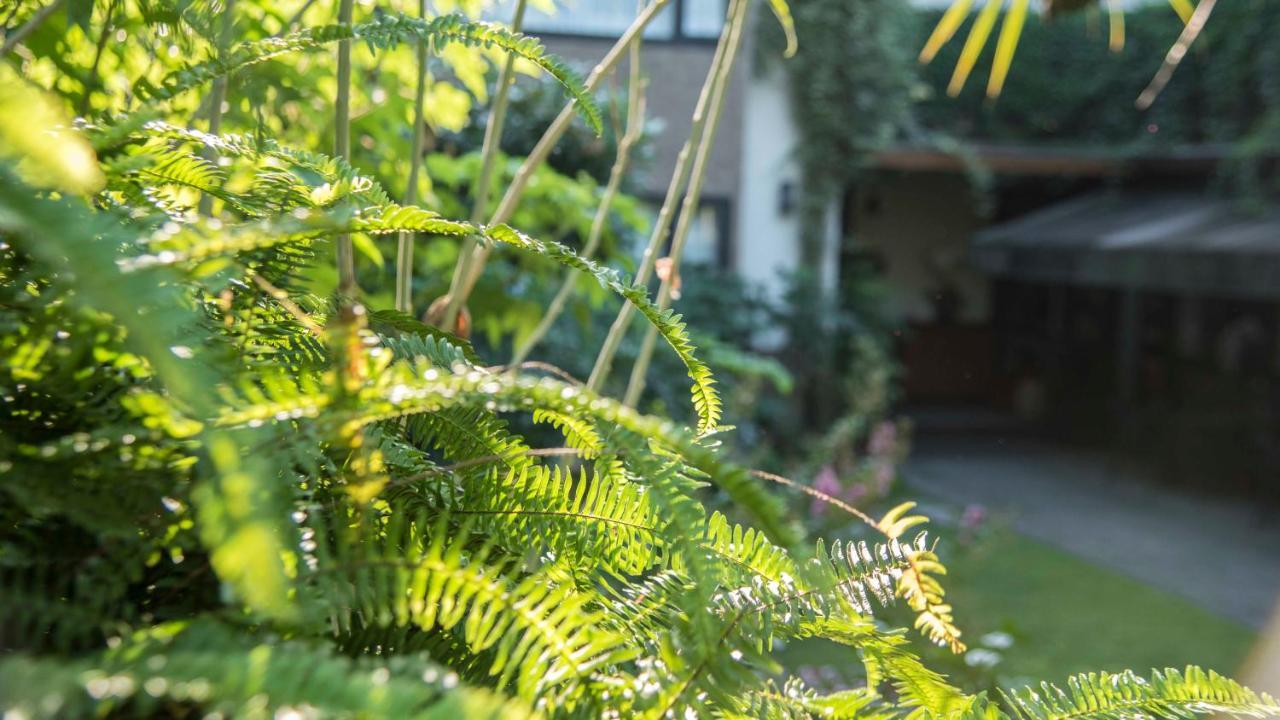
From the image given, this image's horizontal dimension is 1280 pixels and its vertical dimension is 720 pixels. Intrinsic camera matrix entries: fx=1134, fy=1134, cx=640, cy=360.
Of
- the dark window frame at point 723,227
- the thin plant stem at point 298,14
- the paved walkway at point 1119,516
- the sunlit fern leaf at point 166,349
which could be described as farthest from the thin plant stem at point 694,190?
the dark window frame at point 723,227

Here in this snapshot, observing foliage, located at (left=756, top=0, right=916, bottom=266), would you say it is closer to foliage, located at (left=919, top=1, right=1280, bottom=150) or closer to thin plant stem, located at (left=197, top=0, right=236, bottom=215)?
foliage, located at (left=919, top=1, right=1280, bottom=150)

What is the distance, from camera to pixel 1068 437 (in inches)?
409

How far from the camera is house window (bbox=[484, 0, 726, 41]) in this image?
307 inches

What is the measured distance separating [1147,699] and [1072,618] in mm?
4823

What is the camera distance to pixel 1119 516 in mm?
7395

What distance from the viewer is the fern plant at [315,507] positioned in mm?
380

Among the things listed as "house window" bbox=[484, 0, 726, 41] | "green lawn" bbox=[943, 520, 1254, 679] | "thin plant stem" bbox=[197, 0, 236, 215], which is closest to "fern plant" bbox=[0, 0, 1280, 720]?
"thin plant stem" bbox=[197, 0, 236, 215]

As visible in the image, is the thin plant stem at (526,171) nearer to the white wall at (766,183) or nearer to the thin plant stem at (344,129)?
the thin plant stem at (344,129)

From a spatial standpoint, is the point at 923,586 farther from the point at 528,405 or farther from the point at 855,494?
the point at 855,494

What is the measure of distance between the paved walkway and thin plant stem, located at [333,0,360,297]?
5.39 meters

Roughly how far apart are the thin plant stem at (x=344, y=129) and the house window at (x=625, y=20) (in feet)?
22.4

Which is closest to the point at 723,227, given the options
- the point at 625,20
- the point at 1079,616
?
the point at 625,20

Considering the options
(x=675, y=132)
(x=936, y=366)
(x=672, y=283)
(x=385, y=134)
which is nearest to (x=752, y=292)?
(x=675, y=132)

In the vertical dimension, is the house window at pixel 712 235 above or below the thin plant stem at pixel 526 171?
below
